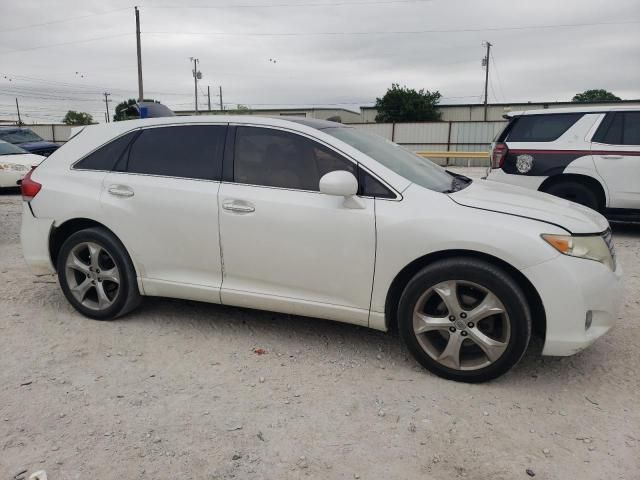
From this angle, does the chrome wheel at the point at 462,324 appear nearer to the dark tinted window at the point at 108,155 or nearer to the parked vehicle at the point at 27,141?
the dark tinted window at the point at 108,155

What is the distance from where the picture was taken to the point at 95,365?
330 centimetres

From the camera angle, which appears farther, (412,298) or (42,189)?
(42,189)

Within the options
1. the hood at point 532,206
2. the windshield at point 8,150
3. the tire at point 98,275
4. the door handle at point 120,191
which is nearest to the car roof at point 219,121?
the door handle at point 120,191

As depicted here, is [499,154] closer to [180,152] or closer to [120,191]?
[180,152]

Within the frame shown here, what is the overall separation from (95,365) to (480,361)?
246 cm

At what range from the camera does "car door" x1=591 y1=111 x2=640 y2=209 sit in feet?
21.9

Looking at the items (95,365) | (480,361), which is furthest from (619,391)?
(95,365)

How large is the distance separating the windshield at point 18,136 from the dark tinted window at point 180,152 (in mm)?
14332

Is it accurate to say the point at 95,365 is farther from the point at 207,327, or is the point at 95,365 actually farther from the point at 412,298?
the point at 412,298

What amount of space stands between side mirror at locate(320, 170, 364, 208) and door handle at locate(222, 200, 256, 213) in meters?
0.57

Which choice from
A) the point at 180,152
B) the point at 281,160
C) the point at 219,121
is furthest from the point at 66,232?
the point at 281,160

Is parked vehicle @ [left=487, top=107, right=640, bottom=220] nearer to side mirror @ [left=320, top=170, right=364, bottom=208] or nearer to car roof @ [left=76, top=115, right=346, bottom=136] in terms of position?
car roof @ [left=76, top=115, right=346, bottom=136]

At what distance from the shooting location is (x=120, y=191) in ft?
12.4

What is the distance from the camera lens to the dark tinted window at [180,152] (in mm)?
3639
